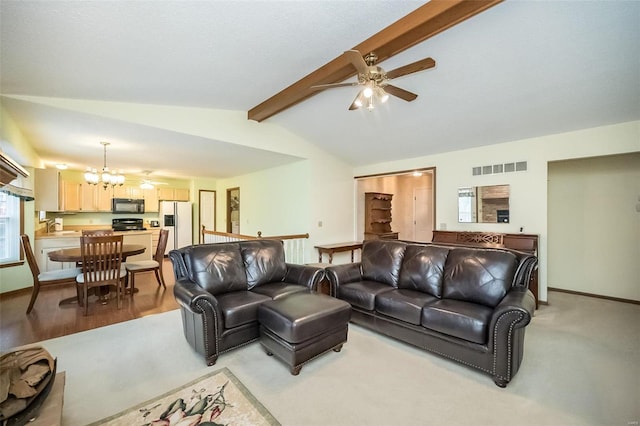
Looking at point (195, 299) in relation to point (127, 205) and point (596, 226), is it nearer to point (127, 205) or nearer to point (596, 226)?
point (596, 226)

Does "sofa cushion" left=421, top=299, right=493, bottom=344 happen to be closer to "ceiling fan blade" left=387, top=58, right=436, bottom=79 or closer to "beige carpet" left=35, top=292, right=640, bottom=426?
"beige carpet" left=35, top=292, right=640, bottom=426

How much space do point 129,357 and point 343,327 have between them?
6.68 feet

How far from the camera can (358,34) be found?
2.51m

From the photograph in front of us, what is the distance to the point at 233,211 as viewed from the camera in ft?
28.6

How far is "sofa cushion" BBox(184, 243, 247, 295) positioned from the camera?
288cm

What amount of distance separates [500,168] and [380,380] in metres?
3.82

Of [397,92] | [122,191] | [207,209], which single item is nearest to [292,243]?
[397,92]

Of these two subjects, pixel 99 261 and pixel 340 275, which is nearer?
pixel 340 275

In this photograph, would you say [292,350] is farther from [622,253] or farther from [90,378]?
[622,253]

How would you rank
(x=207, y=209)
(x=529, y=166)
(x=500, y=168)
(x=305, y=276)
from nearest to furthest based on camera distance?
(x=305, y=276), (x=529, y=166), (x=500, y=168), (x=207, y=209)

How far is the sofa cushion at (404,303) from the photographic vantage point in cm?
263

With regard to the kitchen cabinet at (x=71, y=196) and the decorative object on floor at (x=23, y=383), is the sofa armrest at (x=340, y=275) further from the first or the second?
the kitchen cabinet at (x=71, y=196)

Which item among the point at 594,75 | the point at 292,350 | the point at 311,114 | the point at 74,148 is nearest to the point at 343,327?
the point at 292,350

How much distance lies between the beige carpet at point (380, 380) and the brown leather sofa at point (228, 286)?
22 centimetres
